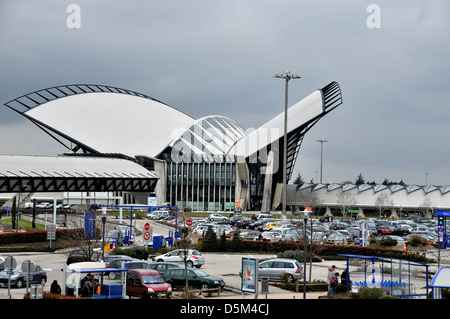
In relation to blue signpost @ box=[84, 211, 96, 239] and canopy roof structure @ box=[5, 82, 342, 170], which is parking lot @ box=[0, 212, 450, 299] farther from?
canopy roof structure @ box=[5, 82, 342, 170]

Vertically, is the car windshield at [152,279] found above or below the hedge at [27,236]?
above

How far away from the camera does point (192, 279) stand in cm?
2730

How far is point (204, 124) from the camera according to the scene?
4190 inches

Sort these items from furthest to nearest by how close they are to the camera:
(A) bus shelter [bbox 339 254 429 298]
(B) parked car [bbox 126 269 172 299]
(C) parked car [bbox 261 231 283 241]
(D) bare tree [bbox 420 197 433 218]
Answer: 1. (D) bare tree [bbox 420 197 433 218]
2. (C) parked car [bbox 261 231 283 241]
3. (B) parked car [bbox 126 269 172 299]
4. (A) bus shelter [bbox 339 254 429 298]

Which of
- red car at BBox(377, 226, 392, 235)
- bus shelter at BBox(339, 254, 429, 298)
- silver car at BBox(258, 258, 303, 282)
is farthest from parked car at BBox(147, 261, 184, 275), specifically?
red car at BBox(377, 226, 392, 235)

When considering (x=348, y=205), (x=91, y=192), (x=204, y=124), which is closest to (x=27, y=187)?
(x=91, y=192)

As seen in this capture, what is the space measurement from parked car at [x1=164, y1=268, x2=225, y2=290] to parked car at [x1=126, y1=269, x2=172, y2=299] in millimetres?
1800

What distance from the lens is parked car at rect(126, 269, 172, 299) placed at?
24578 mm

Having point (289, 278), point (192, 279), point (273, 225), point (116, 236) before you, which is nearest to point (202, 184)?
point (273, 225)

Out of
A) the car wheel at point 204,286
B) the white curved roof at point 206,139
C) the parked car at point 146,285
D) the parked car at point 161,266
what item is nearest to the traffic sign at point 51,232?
the parked car at point 161,266

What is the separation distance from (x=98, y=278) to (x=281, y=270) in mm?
10944

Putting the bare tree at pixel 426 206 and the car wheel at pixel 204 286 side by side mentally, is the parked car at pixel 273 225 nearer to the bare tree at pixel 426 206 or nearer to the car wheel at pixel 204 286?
the car wheel at pixel 204 286

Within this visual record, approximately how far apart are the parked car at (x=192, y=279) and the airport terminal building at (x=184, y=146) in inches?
2451

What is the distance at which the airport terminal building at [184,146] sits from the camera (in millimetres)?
95500
